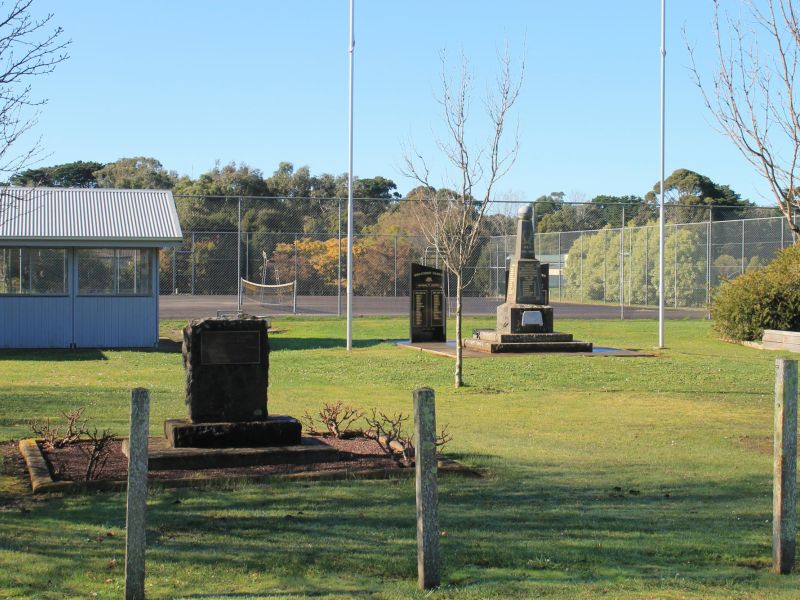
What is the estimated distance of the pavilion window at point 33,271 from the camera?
2570 cm

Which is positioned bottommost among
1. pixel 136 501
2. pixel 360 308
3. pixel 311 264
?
pixel 136 501

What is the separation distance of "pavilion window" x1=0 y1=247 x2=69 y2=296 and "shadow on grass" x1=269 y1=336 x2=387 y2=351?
5.48 metres

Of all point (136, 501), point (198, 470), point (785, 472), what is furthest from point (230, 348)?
point (785, 472)

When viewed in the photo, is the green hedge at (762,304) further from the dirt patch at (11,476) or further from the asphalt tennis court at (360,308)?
the dirt patch at (11,476)

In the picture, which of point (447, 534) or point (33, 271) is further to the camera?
point (33, 271)

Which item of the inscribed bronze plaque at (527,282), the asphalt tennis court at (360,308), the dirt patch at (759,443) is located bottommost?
the dirt patch at (759,443)

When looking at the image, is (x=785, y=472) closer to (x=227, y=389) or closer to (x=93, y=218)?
(x=227, y=389)

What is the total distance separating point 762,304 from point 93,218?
17.7m

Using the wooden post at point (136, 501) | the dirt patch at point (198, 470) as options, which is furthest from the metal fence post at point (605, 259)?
the wooden post at point (136, 501)

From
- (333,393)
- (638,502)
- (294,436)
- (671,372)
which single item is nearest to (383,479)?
(294,436)

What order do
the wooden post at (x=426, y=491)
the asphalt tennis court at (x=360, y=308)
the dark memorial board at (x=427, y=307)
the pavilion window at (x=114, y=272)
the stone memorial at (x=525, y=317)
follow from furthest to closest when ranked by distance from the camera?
the asphalt tennis court at (x=360, y=308), the dark memorial board at (x=427, y=307), the pavilion window at (x=114, y=272), the stone memorial at (x=525, y=317), the wooden post at (x=426, y=491)

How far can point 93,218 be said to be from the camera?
2645 cm

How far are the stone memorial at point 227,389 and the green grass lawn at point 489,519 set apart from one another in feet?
4.43

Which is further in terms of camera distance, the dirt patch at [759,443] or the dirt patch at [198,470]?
the dirt patch at [759,443]
